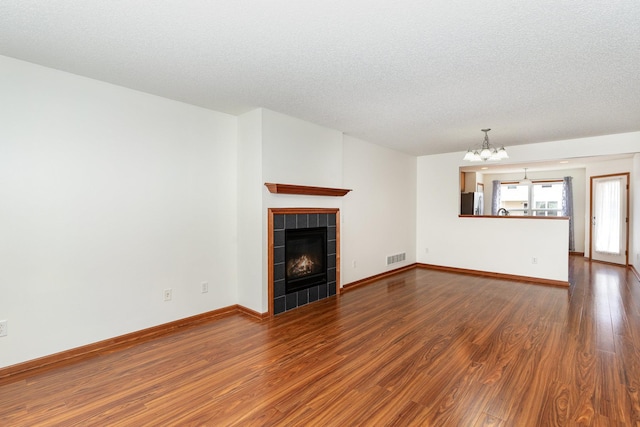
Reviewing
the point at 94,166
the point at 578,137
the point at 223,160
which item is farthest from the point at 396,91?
the point at 578,137

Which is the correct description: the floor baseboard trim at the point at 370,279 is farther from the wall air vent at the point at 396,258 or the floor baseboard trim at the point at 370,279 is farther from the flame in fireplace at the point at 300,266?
the flame in fireplace at the point at 300,266

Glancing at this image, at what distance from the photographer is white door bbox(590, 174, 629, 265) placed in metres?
6.80

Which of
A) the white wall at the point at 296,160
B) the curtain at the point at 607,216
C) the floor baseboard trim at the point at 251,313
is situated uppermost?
the white wall at the point at 296,160

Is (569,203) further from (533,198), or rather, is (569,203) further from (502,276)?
(502,276)

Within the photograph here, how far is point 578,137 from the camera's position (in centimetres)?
491

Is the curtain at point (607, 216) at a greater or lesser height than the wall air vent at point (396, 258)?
greater

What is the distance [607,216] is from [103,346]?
31.4 ft

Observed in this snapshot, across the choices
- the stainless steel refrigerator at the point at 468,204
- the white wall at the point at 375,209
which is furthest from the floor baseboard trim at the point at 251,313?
the stainless steel refrigerator at the point at 468,204

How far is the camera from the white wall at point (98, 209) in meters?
2.48

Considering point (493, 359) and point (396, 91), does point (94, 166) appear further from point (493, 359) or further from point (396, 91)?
point (493, 359)

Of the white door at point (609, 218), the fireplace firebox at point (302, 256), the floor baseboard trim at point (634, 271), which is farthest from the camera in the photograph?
the white door at point (609, 218)

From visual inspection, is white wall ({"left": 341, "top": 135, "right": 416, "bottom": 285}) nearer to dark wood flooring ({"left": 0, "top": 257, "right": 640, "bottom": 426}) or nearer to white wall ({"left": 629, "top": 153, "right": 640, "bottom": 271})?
dark wood flooring ({"left": 0, "top": 257, "right": 640, "bottom": 426})

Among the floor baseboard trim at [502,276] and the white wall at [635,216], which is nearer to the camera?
the floor baseboard trim at [502,276]

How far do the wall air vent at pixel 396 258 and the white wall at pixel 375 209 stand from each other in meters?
0.08
